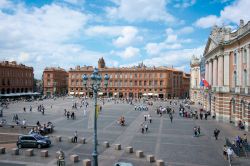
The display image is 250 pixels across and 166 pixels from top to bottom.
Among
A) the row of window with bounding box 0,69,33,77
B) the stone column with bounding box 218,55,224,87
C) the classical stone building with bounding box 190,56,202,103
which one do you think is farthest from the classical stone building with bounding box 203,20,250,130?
the row of window with bounding box 0,69,33,77

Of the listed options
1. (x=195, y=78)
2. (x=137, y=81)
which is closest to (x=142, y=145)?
(x=195, y=78)

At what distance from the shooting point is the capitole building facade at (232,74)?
40656 mm

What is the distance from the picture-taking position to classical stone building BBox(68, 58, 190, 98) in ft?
404

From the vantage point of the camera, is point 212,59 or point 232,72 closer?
point 232,72

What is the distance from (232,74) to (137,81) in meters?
78.2

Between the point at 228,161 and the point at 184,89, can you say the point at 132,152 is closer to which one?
the point at 228,161

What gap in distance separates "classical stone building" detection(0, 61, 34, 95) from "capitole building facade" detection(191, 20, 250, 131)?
7202 cm

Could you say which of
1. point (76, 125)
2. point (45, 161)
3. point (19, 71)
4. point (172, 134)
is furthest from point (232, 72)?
point (19, 71)

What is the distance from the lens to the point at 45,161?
941 inches

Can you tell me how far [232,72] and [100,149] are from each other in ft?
95.7

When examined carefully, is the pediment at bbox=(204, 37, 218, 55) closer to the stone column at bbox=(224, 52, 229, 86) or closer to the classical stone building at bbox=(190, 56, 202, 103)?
the stone column at bbox=(224, 52, 229, 86)

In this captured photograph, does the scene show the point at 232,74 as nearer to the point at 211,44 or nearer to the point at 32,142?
the point at 211,44

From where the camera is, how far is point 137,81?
411 feet

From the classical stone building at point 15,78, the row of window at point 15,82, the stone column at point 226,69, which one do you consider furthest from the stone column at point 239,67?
the row of window at point 15,82
